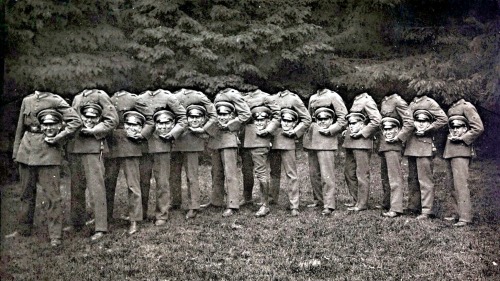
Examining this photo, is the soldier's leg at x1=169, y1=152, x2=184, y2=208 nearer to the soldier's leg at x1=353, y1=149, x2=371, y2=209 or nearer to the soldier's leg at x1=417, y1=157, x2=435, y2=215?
the soldier's leg at x1=353, y1=149, x2=371, y2=209

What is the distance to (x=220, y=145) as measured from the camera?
6.28 m

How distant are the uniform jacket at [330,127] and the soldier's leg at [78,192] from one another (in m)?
2.71

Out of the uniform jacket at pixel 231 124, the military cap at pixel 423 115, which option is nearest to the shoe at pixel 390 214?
the military cap at pixel 423 115

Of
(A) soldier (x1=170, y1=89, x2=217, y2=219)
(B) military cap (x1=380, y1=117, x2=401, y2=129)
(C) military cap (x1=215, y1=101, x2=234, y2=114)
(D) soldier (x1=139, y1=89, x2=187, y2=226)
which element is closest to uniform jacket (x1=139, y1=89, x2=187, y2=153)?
(D) soldier (x1=139, y1=89, x2=187, y2=226)

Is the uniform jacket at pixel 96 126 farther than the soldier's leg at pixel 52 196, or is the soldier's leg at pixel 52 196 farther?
the uniform jacket at pixel 96 126

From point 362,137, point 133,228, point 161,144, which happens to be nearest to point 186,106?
point 161,144

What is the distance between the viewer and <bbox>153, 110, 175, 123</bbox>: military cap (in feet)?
18.7

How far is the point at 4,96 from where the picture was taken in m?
5.54

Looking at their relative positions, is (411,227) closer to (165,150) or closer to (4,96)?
(165,150)

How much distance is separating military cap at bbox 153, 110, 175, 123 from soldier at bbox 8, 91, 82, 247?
0.87 meters

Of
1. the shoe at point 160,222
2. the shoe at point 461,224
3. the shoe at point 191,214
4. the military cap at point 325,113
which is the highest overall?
the military cap at point 325,113

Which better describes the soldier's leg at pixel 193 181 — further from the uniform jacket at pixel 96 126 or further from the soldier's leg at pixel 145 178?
the uniform jacket at pixel 96 126

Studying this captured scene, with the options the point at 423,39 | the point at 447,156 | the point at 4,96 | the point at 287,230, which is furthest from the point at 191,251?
the point at 423,39

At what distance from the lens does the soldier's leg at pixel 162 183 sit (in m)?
5.88
